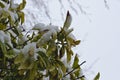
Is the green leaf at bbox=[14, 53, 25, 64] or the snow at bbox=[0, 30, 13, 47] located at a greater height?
the snow at bbox=[0, 30, 13, 47]

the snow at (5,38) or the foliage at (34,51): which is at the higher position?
the snow at (5,38)

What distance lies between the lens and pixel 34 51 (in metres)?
1.30

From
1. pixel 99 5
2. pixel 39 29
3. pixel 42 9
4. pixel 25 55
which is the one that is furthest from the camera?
pixel 99 5

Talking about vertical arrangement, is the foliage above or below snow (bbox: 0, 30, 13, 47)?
below

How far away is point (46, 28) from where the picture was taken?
4.55 feet

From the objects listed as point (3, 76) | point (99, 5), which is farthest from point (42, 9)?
point (99, 5)

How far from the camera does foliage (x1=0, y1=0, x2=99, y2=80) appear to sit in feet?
4.31

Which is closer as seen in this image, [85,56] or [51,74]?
[51,74]

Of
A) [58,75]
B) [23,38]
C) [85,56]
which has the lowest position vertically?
[85,56]

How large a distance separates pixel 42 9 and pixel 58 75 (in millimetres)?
2575

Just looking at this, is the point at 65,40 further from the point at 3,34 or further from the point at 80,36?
the point at 80,36

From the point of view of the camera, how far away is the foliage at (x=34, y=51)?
1.31 metres

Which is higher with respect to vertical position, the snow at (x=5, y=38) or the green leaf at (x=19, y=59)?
the snow at (x=5, y=38)

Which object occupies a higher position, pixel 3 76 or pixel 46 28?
pixel 46 28
